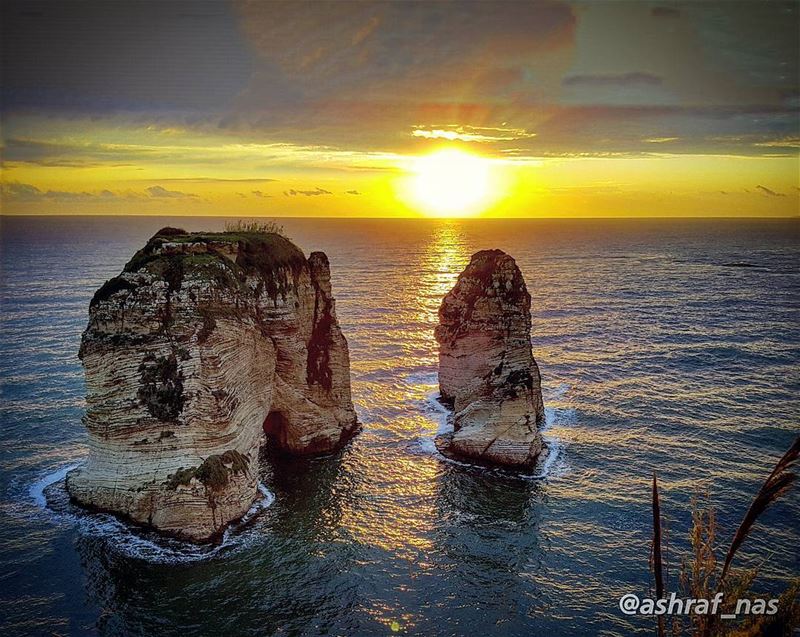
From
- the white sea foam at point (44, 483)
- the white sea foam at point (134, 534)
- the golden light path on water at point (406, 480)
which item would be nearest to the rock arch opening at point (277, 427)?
the golden light path on water at point (406, 480)

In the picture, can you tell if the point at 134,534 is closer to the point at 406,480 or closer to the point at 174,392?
the point at 174,392

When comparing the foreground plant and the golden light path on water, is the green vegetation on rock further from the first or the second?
the foreground plant

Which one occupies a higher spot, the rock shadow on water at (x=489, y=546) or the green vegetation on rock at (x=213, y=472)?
the green vegetation on rock at (x=213, y=472)

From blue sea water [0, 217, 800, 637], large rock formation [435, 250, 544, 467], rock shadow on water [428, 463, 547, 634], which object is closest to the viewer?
blue sea water [0, 217, 800, 637]

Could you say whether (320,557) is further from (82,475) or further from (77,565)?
(82,475)

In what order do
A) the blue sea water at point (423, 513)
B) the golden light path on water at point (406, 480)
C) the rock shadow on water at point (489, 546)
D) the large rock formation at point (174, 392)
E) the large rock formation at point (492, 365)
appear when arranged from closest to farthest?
the blue sea water at point (423, 513) → the rock shadow on water at point (489, 546) → the large rock formation at point (174, 392) → the golden light path on water at point (406, 480) → the large rock formation at point (492, 365)

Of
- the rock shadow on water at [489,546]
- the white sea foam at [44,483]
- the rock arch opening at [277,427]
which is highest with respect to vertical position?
the rock arch opening at [277,427]

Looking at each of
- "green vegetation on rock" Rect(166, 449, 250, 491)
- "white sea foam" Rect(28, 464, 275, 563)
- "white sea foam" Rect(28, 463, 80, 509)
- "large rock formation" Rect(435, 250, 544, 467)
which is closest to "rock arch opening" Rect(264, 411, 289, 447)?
"white sea foam" Rect(28, 464, 275, 563)

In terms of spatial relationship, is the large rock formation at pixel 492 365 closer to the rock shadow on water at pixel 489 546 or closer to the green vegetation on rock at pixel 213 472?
the rock shadow on water at pixel 489 546
